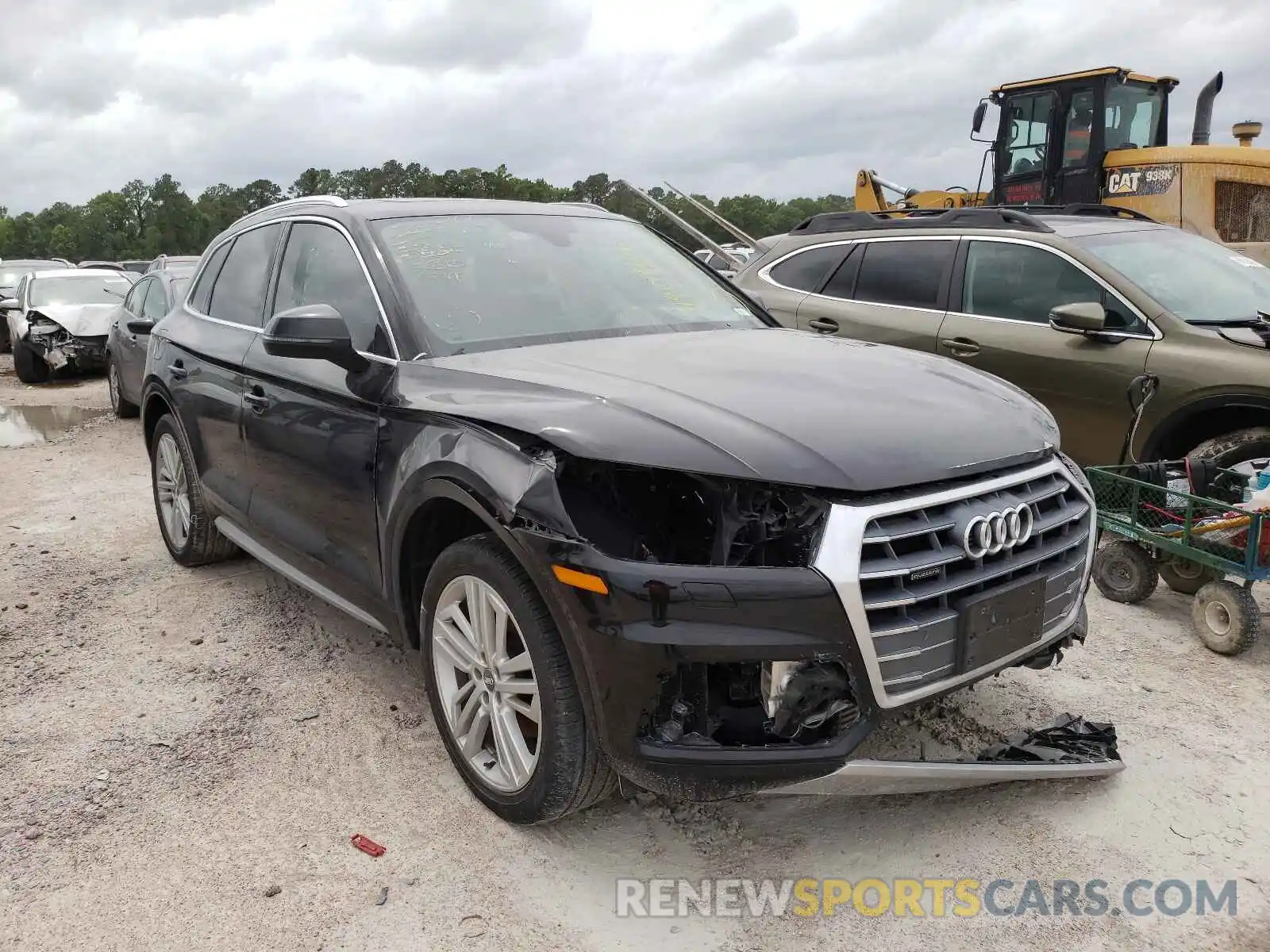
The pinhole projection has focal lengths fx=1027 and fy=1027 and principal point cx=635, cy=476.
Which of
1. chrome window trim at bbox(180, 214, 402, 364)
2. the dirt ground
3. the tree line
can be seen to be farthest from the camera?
the tree line

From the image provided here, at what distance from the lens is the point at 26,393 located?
44.2 ft

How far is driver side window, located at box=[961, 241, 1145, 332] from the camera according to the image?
5441 millimetres

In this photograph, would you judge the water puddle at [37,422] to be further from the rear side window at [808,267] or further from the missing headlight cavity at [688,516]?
the missing headlight cavity at [688,516]

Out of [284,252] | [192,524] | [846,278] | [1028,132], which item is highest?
[1028,132]

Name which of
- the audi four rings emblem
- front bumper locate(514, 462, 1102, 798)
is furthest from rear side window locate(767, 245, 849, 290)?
front bumper locate(514, 462, 1102, 798)

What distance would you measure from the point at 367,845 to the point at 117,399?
935cm

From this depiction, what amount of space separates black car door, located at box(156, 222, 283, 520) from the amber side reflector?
2.26 metres

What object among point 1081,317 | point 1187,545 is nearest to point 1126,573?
point 1187,545

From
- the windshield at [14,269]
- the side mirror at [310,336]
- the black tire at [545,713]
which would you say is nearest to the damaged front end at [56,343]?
the windshield at [14,269]

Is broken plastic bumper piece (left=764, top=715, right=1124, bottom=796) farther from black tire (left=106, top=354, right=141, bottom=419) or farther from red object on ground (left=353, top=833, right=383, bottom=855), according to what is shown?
black tire (left=106, top=354, right=141, bottom=419)

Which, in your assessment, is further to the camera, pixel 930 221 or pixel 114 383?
pixel 114 383

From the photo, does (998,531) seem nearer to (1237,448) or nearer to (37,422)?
(1237,448)

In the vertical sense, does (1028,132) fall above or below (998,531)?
above

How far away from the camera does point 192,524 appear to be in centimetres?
511
